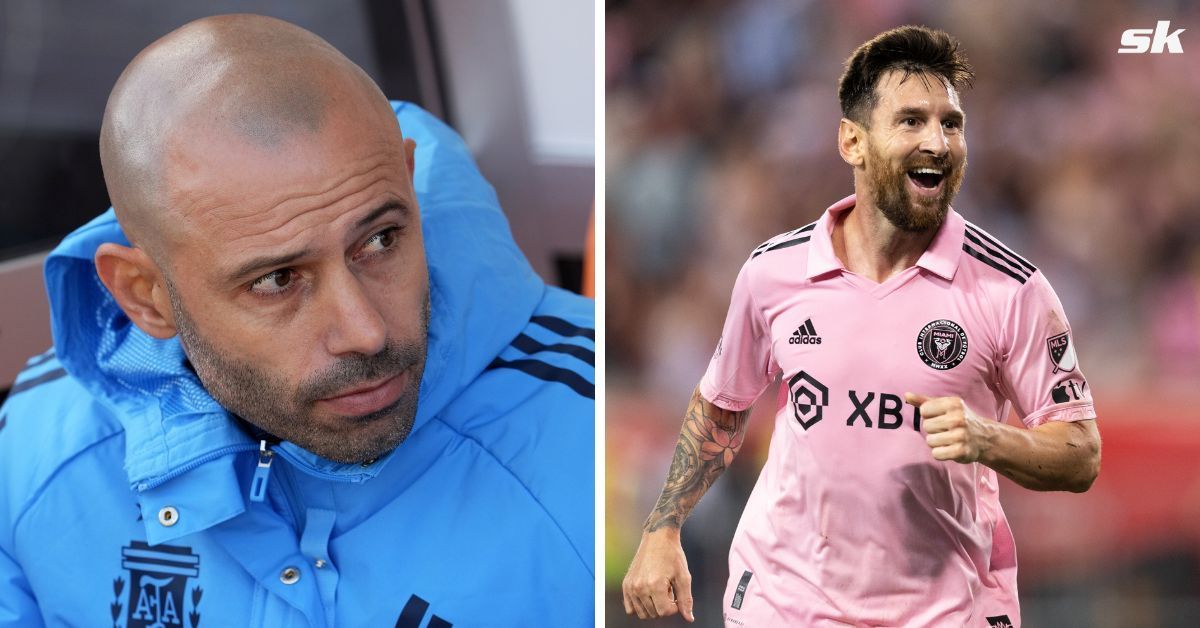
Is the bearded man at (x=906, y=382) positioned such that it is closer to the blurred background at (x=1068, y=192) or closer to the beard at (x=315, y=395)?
the blurred background at (x=1068, y=192)

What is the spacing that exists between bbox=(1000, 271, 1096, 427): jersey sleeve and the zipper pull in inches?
29.9

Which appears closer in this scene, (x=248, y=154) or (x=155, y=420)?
(x=248, y=154)

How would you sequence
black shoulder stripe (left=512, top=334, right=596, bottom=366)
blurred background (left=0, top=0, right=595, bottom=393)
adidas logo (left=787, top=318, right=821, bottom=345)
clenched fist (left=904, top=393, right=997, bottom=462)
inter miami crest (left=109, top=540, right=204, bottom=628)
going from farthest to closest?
1. blurred background (left=0, top=0, right=595, bottom=393)
2. black shoulder stripe (left=512, top=334, right=596, bottom=366)
3. inter miami crest (left=109, top=540, right=204, bottom=628)
4. adidas logo (left=787, top=318, right=821, bottom=345)
5. clenched fist (left=904, top=393, right=997, bottom=462)

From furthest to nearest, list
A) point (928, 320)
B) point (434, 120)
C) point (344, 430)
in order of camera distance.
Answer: point (434, 120), point (344, 430), point (928, 320)

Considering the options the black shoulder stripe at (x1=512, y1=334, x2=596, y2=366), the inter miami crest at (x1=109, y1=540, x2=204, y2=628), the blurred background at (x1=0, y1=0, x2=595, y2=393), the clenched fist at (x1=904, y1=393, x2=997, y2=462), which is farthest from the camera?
the blurred background at (x1=0, y1=0, x2=595, y2=393)

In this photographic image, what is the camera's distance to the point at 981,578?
1105mm

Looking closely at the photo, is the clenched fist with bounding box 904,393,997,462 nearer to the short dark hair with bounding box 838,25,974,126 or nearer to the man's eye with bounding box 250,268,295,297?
the short dark hair with bounding box 838,25,974,126

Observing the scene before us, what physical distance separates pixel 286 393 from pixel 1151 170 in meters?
0.89

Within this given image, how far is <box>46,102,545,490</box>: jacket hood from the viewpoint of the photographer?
1.21m

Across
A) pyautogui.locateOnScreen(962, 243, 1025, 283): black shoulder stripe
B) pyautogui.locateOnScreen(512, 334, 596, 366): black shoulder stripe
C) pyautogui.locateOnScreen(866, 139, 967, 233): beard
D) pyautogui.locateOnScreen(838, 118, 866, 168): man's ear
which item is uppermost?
pyautogui.locateOnScreen(838, 118, 866, 168): man's ear

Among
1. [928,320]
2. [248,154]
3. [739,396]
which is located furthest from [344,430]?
[928,320]

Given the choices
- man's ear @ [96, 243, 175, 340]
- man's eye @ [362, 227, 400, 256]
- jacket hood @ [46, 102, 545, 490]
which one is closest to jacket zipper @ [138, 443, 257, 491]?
jacket hood @ [46, 102, 545, 490]

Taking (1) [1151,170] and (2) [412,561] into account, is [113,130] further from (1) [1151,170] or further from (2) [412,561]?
(1) [1151,170]

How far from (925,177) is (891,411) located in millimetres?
227
